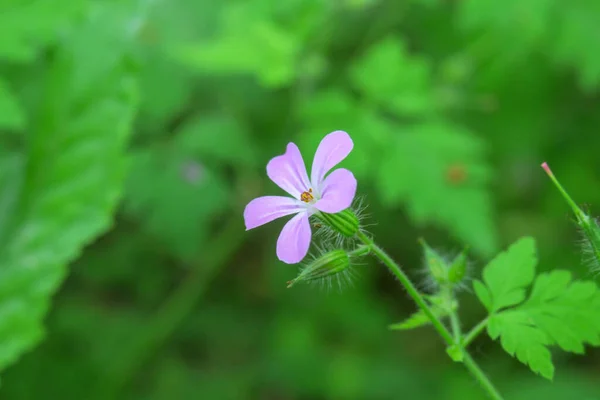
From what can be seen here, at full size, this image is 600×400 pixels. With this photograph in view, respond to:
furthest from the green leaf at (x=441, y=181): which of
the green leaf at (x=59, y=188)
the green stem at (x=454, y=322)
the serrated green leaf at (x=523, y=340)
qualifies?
the serrated green leaf at (x=523, y=340)

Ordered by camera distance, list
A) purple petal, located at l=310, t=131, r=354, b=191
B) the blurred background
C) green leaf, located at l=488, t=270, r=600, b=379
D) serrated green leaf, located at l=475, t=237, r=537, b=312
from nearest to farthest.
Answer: purple petal, located at l=310, t=131, r=354, b=191
green leaf, located at l=488, t=270, r=600, b=379
serrated green leaf, located at l=475, t=237, r=537, b=312
the blurred background

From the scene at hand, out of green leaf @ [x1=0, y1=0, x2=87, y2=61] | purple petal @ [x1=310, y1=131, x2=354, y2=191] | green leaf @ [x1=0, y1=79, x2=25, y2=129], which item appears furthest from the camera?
green leaf @ [x1=0, y1=0, x2=87, y2=61]

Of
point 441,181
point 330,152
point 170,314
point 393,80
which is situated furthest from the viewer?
point 170,314

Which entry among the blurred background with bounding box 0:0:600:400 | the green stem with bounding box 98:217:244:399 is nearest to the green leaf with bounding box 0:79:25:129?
the blurred background with bounding box 0:0:600:400

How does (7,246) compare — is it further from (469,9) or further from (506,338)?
(469,9)

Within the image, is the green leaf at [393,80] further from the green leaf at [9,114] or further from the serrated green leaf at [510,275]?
the serrated green leaf at [510,275]

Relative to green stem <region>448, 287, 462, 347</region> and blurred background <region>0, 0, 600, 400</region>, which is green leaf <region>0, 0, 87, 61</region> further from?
green stem <region>448, 287, 462, 347</region>

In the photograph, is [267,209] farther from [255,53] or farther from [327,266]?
[255,53]

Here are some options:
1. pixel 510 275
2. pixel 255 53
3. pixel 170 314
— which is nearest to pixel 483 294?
pixel 510 275

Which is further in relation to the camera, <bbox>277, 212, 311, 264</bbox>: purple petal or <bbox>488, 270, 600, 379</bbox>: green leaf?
<bbox>488, 270, 600, 379</bbox>: green leaf
